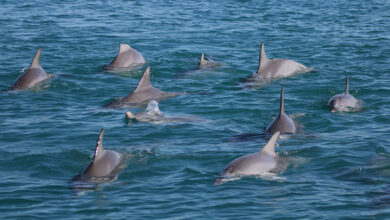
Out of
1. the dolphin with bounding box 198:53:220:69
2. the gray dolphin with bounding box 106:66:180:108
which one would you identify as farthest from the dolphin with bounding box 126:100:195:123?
the dolphin with bounding box 198:53:220:69

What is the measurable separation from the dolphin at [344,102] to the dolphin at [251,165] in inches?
177

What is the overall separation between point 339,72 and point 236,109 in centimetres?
503

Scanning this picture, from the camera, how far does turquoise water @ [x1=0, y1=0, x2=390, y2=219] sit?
446 inches

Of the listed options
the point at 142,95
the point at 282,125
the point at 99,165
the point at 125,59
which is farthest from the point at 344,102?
the point at 125,59

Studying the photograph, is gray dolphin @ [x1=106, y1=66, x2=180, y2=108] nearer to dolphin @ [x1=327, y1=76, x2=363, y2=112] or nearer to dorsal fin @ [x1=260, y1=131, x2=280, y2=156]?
dolphin @ [x1=327, y1=76, x2=363, y2=112]

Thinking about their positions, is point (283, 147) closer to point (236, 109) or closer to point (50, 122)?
point (236, 109)

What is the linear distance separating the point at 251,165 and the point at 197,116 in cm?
458

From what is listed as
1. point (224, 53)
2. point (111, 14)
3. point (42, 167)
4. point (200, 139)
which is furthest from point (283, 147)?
point (111, 14)

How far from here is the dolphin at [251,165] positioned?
12297 mm

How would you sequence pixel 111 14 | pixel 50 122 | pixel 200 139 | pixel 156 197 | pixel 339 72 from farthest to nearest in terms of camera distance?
pixel 111 14 → pixel 339 72 → pixel 50 122 → pixel 200 139 → pixel 156 197

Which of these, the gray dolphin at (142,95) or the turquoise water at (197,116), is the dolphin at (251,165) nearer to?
the turquoise water at (197,116)

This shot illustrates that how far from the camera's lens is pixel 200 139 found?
14898mm

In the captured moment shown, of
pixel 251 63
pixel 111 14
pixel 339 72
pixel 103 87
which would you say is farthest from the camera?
pixel 111 14

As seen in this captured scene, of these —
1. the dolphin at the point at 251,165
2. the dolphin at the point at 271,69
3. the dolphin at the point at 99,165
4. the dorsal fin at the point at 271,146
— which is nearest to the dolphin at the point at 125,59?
the dolphin at the point at 271,69
